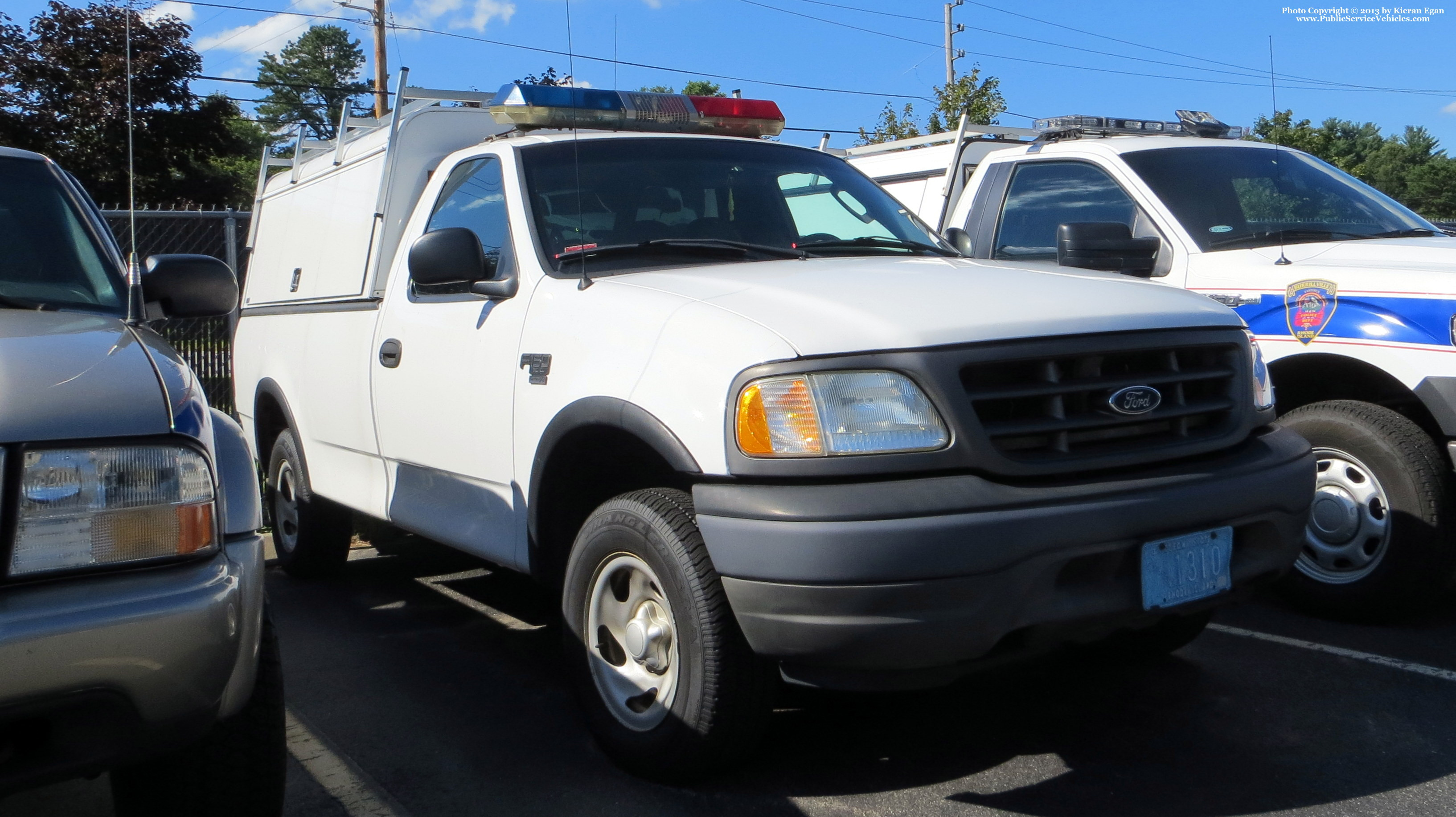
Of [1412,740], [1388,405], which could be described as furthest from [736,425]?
[1388,405]

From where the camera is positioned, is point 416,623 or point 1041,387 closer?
point 1041,387

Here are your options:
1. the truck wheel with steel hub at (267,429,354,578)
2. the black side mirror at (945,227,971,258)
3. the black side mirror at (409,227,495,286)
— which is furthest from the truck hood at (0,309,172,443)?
the truck wheel with steel hub at (267,429,354,578)

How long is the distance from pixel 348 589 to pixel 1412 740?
464cm

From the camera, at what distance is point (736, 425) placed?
9.67ft

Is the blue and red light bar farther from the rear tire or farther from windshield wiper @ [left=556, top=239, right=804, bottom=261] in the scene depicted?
the rear tire

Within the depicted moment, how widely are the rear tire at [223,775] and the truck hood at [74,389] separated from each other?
1.77 ft

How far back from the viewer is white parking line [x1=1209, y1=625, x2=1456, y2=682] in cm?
421

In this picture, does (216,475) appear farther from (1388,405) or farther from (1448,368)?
(1388,405)

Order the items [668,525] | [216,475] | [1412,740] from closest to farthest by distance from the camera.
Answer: [216,475] < [668,525] < [1412,740]

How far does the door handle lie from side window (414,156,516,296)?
0.22m

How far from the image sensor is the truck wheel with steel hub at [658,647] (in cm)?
308

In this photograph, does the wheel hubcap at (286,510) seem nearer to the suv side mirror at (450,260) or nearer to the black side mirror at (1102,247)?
the suv side mirror at (450,260)

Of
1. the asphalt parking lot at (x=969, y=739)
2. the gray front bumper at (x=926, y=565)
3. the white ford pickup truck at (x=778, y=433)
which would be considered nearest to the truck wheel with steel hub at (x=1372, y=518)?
the asphalt parking lot at (x=969, y=739)

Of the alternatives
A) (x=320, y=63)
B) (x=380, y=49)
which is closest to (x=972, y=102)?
(x=380, y=49)
